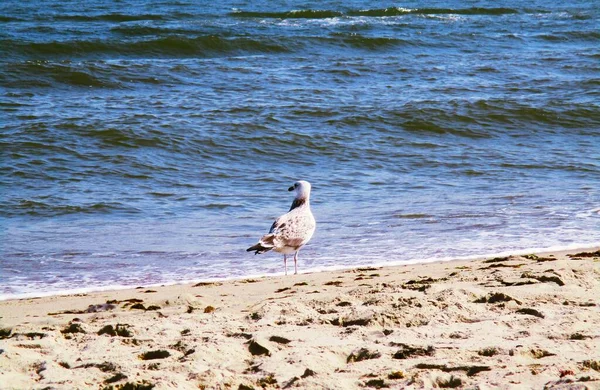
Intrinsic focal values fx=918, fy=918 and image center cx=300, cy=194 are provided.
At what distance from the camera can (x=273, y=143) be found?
11.8 meters

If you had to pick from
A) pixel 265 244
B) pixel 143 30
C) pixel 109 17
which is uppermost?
pixel 109 17

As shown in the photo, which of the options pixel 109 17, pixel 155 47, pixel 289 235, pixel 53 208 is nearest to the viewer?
pixel 289 235

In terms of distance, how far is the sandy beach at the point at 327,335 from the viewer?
369 centimetres

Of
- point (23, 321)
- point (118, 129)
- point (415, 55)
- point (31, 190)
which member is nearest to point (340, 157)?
point (118, 129)

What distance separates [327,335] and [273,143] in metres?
7.62

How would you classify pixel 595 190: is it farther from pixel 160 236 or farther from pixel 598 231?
pixel 160 236

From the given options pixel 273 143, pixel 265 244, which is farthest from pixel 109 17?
pixel 265 244

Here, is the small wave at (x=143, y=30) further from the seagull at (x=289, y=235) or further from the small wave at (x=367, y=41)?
the seagull at (x=289, y=235)

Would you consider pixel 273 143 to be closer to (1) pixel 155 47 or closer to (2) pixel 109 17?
(1) pixel 155 47

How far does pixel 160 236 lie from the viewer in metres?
7.69

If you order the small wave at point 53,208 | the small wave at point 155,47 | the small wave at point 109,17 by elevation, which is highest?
the small wave at point 109,17

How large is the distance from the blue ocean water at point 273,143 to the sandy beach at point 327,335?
48.6 inches

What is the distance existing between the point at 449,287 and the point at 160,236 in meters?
3.24

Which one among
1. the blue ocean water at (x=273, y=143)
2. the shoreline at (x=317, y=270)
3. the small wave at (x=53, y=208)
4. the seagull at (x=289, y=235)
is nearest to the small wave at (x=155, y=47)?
the blue ocean water at (x=273, y=143)
